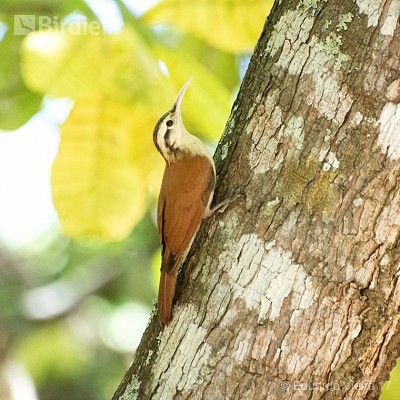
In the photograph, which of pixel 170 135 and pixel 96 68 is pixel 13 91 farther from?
pixel 170 135

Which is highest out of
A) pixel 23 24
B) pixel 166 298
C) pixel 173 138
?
pixel 23 24

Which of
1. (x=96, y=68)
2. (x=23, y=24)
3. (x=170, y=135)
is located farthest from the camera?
(x=170, y=135)

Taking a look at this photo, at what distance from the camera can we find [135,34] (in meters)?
2.24

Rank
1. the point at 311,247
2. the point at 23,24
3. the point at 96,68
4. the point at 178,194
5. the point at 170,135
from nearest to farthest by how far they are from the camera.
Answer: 1. the point at 311,247
2. the point at 96,68
3. the point at 23,24
4. the point at 178,194
5. the point at 170,135

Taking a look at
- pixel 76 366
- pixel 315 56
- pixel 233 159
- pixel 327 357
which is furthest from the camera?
pixel 76 366

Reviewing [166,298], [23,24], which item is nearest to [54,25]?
[23,24]

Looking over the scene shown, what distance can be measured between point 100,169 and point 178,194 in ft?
1.38

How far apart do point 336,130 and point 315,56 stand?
1.00ft

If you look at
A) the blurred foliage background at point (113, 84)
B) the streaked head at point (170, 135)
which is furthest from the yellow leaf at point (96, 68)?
the streaked head at point (170, 135)

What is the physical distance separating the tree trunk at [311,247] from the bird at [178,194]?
18cm

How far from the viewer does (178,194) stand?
9.07 feet

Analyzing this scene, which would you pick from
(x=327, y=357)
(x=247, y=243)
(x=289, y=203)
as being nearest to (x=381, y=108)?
(x=289, y=203)

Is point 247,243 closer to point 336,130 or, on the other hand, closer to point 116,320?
point 336,130

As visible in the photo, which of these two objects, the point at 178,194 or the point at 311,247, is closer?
the point at 311,247
